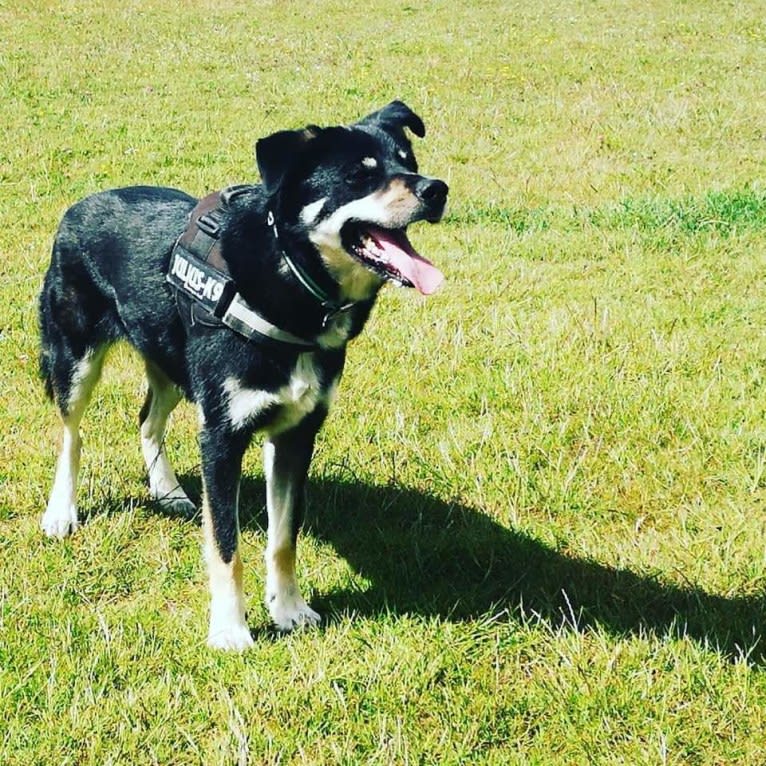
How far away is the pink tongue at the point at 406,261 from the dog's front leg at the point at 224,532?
838 millimetres

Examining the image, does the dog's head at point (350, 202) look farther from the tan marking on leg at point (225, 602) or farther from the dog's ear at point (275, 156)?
the tan marking on leg at point (225, 602)

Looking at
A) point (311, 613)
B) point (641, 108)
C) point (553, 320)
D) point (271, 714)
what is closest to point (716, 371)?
point (553, 320)

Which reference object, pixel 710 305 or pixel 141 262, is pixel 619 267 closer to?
pixel 710 305

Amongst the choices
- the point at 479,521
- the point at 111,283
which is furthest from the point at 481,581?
the point at 111,283

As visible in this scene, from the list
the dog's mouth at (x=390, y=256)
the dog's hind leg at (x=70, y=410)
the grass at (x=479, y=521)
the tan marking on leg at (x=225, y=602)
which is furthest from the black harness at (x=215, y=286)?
the grass at (x=479, y=521)

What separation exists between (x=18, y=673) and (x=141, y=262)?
1.63 metres

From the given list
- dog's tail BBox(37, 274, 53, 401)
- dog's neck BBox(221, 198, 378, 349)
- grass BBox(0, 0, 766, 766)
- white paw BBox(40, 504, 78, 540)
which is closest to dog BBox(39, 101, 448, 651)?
dog's neck BBox(221, 198, 378, 349)

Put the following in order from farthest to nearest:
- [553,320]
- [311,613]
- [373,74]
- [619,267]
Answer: [373,74] < [619,267] < [553,320] < [311,613]

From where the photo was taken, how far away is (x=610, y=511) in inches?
171

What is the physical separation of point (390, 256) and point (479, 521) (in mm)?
1434

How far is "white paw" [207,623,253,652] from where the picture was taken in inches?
137

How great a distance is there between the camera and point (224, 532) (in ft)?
11.7

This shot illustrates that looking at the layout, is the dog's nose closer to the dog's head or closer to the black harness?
the dog's head

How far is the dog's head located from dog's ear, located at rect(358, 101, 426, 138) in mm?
254
